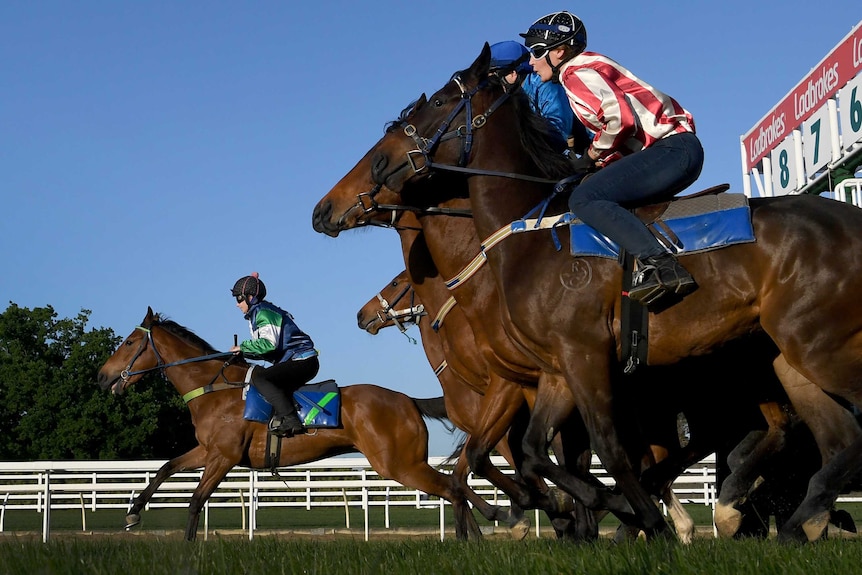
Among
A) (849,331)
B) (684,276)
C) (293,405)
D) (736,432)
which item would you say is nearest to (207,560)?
(684,276)

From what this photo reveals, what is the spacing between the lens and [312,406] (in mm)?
11805

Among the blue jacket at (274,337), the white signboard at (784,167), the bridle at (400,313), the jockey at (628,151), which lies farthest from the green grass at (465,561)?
the white signboard at (784,167)

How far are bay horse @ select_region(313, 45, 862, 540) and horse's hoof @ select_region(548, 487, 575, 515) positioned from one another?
3.57 ft

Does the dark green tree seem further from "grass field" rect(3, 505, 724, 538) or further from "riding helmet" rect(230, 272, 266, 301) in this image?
"riding helmet" rect(230, 272, 266, 301)

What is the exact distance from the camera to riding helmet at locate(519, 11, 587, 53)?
20.3ft

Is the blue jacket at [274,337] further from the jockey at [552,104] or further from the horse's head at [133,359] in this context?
the jockey at [552,104]

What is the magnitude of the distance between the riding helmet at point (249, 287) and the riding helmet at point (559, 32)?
19.7ft

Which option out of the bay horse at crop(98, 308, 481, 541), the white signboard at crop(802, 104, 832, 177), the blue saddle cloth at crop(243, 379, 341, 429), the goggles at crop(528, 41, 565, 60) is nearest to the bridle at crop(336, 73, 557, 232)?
the goggles at crop(528, 41, 565, 60)

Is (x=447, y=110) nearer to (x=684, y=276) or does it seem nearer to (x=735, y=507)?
(x=684, y=276)

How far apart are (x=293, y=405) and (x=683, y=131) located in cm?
696

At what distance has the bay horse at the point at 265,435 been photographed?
38.0 feet

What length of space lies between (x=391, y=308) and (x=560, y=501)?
4801 millimetres

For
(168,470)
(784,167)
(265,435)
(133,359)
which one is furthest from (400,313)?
(784,167)

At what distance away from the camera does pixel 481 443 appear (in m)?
6.94
